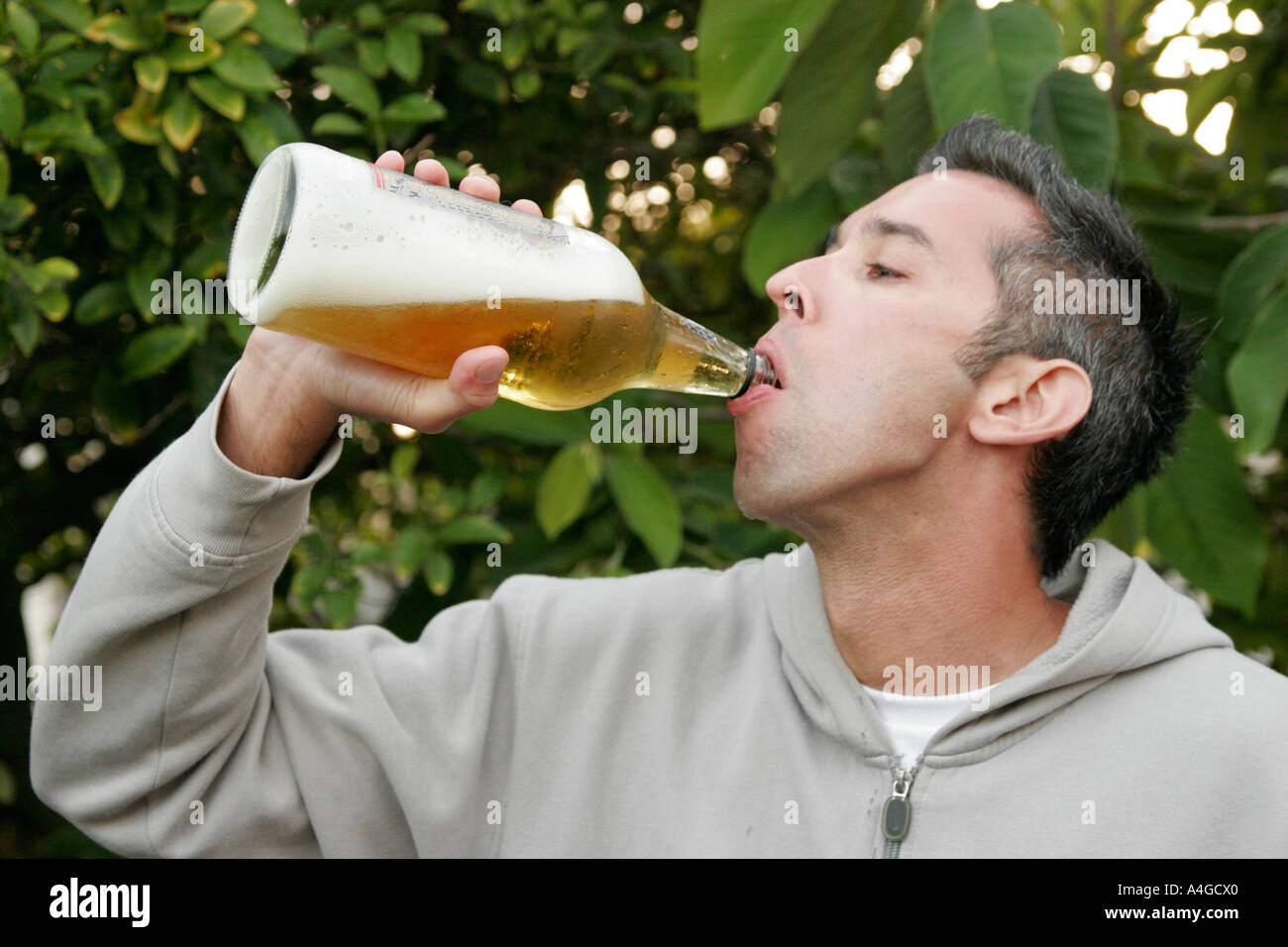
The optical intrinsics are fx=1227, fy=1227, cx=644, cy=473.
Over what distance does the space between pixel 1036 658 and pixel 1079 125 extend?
831 mm

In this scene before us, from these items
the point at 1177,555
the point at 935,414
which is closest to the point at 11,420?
the point at 935,414

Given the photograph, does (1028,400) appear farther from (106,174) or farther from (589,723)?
(106,174)

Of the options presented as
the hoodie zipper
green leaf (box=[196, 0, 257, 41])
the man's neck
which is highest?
green leaf (box=[196, 0, 257, 41])

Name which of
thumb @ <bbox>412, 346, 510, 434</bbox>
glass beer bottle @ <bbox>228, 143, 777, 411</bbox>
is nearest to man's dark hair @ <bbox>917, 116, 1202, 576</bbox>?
glass beer bottle @ <bbox>228, 143, 777, 411</bbox>

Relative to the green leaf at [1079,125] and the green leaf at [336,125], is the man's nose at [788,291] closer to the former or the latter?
the green leaf at [1079,125]

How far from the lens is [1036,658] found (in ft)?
4.54

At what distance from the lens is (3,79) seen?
4.81 ft

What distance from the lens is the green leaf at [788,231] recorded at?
1953mm

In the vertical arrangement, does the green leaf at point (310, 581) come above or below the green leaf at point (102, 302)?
below

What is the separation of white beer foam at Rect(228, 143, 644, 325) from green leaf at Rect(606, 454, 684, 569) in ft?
2.34

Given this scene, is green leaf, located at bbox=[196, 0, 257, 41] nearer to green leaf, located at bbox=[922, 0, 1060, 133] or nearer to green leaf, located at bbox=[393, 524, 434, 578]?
green leaf, located at bbox=[393, 524, 434, 578]

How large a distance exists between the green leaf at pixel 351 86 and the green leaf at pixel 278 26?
0.22 ft

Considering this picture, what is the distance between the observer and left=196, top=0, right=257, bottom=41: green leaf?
5.08 feet

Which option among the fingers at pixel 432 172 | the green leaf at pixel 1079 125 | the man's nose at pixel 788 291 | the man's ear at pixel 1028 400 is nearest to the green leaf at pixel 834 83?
the green leaf at pixel 1079 125
